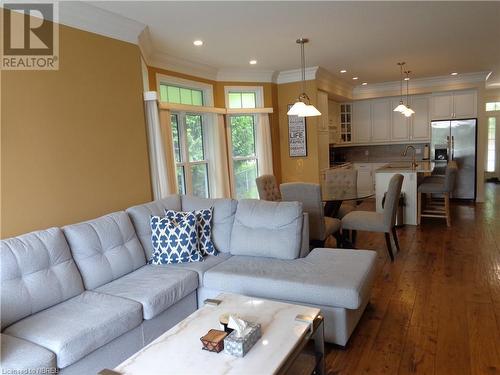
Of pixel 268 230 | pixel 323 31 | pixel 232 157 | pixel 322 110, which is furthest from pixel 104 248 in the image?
pixel 322 110

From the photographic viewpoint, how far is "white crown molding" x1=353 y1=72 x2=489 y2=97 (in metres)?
7.09

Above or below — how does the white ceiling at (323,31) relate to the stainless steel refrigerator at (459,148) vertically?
above

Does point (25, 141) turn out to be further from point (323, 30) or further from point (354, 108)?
point (354, 108)

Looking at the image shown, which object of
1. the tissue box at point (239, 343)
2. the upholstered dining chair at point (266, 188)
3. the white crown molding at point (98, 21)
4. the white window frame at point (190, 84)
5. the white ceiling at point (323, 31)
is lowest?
the tissue box at point (239, 343)

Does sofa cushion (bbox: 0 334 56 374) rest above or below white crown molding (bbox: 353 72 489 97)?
below

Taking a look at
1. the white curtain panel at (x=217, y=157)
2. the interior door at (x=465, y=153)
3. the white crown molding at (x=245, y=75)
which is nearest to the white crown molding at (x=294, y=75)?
the white crown molding at (x=245, y=75)

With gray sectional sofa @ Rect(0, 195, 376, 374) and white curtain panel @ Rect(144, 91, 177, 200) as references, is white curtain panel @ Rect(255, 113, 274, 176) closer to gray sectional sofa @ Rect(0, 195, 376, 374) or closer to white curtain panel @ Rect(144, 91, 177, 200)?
white curtain panel @ Rect(144, 91, 177, 200)

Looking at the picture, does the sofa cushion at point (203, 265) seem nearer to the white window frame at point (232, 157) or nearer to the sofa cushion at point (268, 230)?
the sofa cushion at point (268, 230)

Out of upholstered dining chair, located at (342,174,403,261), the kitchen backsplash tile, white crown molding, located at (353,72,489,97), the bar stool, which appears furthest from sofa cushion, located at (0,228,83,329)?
white crown molding, located at (353,72,489,97)

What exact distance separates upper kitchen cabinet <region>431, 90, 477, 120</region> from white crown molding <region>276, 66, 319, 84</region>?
11.0 ft

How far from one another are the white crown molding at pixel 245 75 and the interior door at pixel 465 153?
4059 mm

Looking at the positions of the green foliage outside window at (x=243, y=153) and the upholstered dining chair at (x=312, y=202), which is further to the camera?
the green foliage outside window at (x=243, y=153)

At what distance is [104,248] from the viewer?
277 cm

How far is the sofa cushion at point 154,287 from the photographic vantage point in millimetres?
2391
